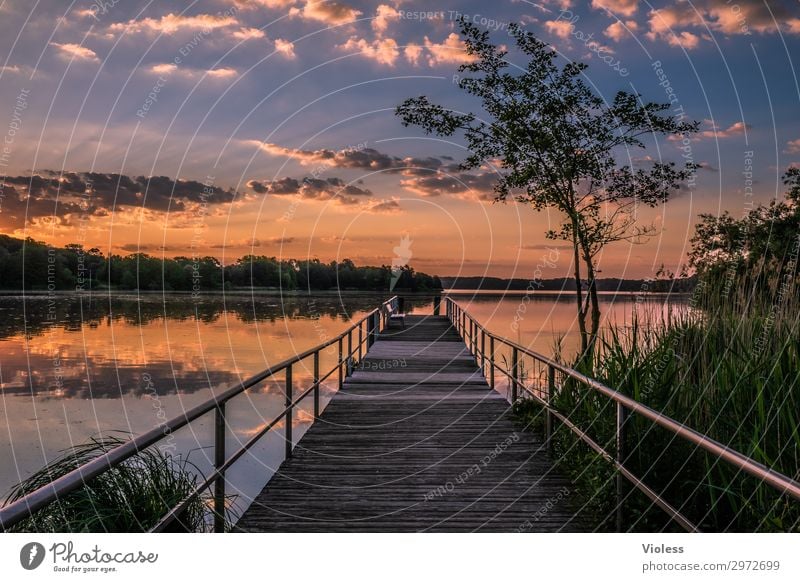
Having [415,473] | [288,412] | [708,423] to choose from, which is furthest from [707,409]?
[288,412]

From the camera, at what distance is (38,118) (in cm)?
459

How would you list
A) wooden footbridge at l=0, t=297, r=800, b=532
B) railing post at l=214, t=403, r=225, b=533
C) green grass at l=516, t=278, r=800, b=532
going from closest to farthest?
wooden footbridge at l=0, t=297, r=800, b=532 → green grass at l=516, t=278, r=800, b=532 → railing post at l=214, t=403, r=225, b=533

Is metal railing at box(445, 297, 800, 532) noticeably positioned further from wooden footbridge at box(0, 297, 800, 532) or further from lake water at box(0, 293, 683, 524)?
lake water at box(0, 293, 683, 524)

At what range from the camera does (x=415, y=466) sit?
5.81 m

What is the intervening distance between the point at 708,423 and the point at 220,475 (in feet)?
10.0

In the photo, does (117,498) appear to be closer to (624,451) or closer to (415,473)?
(415,473)

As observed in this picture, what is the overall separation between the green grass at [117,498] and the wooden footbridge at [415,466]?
16 centimetres

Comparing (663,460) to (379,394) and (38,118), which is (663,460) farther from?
(379,394)

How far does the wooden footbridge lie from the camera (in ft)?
9.86

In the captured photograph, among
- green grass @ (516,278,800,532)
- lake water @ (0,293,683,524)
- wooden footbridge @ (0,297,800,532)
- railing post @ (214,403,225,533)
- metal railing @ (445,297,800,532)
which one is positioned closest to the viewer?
metal railing @ (445,297,800,532)

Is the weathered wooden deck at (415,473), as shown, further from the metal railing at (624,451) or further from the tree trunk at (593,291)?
the tree trunk at (593,291)

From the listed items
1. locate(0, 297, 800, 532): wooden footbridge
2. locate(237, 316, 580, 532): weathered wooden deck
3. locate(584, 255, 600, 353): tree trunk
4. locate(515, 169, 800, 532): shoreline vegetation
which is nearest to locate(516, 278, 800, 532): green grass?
locate(515, 169, 800, 532): shoreline vegetation

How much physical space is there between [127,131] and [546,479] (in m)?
4.40
